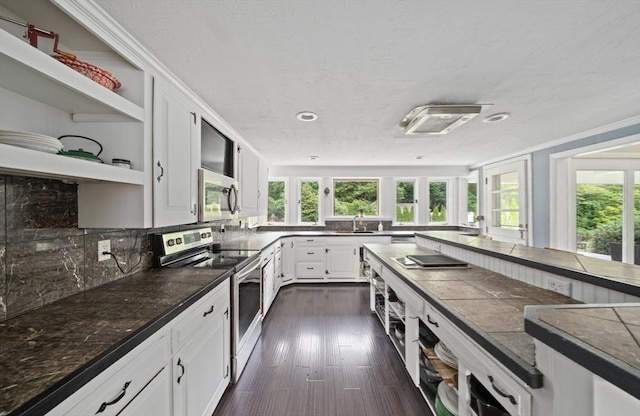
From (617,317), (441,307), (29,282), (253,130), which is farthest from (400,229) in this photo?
(29,282)

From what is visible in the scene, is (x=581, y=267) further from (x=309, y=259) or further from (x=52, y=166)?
(x=309, y=259)

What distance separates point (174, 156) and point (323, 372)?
1950 mm

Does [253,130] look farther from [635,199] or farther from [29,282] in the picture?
[635,199]

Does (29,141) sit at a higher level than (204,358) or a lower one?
higher

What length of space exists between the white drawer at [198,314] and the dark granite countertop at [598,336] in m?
1.34

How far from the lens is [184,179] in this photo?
5.71 feet

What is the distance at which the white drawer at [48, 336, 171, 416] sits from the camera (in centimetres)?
70

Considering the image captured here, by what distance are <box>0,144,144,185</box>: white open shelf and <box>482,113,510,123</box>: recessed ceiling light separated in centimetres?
284

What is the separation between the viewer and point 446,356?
133 centimetres

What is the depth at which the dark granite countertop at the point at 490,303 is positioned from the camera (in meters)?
0.77

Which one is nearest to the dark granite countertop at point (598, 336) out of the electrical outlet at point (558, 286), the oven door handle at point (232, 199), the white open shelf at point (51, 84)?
the electrical outlet at point (558, 286)

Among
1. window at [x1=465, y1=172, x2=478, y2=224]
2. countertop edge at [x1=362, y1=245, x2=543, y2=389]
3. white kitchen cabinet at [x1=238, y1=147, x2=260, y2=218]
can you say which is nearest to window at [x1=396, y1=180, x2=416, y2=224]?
window at [x1=465, y1=172, x2=478, y2=224]

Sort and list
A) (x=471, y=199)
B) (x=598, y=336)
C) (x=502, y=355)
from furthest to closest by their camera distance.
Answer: (x=471, y=199)
(x=502, y=355)
(x=598, y=336)

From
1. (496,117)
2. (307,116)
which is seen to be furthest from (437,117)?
(307,116)
